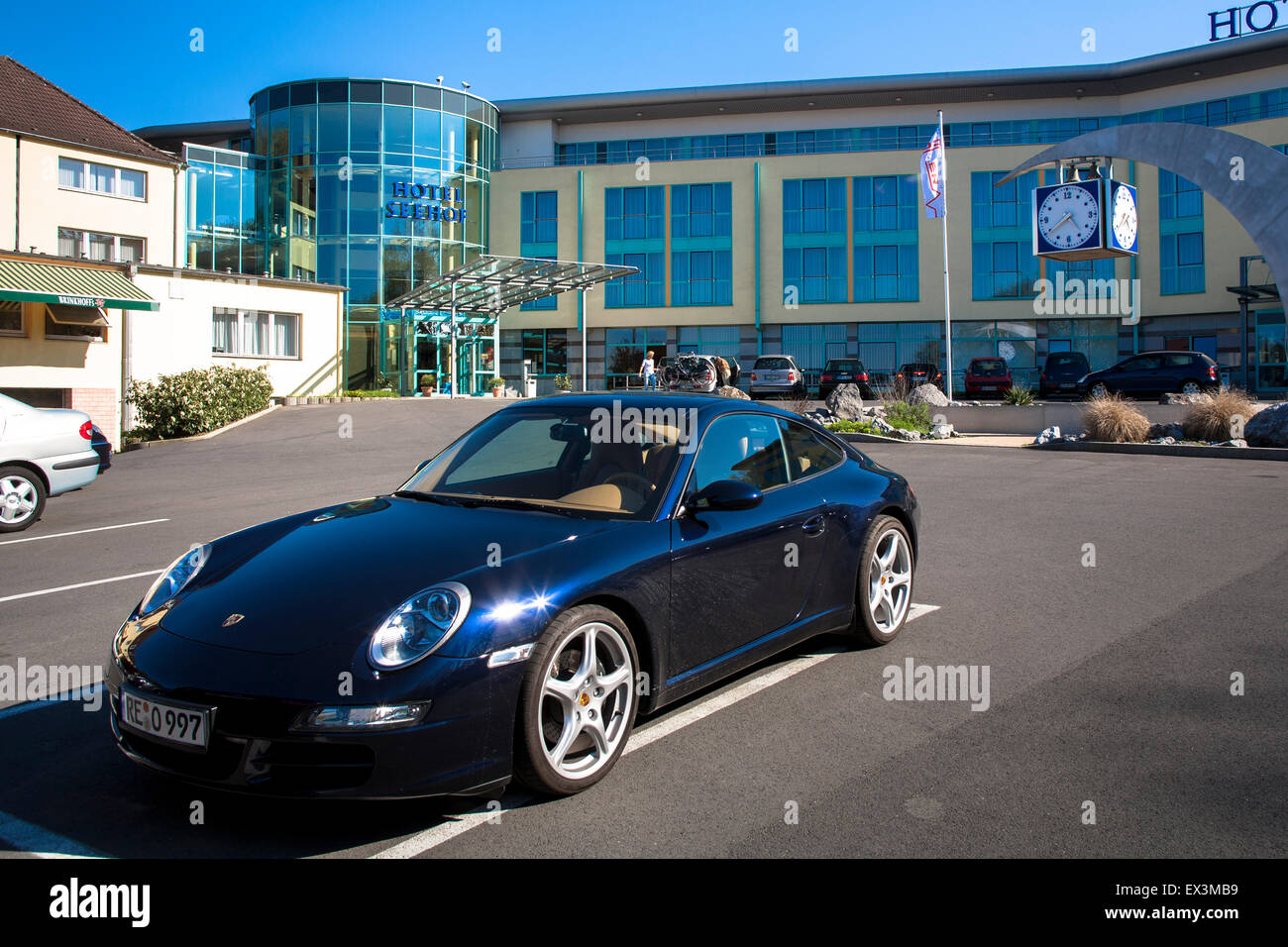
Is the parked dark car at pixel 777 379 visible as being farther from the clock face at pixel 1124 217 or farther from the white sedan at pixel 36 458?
the white sedan at pixel 36 458

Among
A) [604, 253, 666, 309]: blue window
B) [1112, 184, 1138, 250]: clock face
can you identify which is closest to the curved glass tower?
[604, 253, 666, 309]: blue window

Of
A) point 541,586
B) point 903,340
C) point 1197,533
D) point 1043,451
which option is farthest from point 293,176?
point 541,586

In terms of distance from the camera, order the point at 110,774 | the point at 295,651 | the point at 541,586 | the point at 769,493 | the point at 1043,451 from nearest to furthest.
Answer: the point at 295,651 → the point at 541,586 → the point at 110,774 → the point at 769,493 → the point at 1043,451

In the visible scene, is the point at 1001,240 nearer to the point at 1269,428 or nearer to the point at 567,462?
the point at 1269,428

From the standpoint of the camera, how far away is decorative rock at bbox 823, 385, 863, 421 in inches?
946

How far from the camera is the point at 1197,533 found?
9.30m

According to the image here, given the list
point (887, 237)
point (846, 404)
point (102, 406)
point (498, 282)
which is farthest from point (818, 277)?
point (102, 406)

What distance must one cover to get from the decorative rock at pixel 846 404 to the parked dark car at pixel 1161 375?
9.52 m

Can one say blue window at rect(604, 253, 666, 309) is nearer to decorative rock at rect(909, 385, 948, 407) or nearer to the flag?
the flag

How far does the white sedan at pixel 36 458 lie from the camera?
35.2 ft

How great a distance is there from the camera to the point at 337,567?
12.3 feet

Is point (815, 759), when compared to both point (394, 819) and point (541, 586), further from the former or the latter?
point (394, 819)

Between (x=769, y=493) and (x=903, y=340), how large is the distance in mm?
43972

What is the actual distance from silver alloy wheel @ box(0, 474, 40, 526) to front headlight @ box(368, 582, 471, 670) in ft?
30.7
